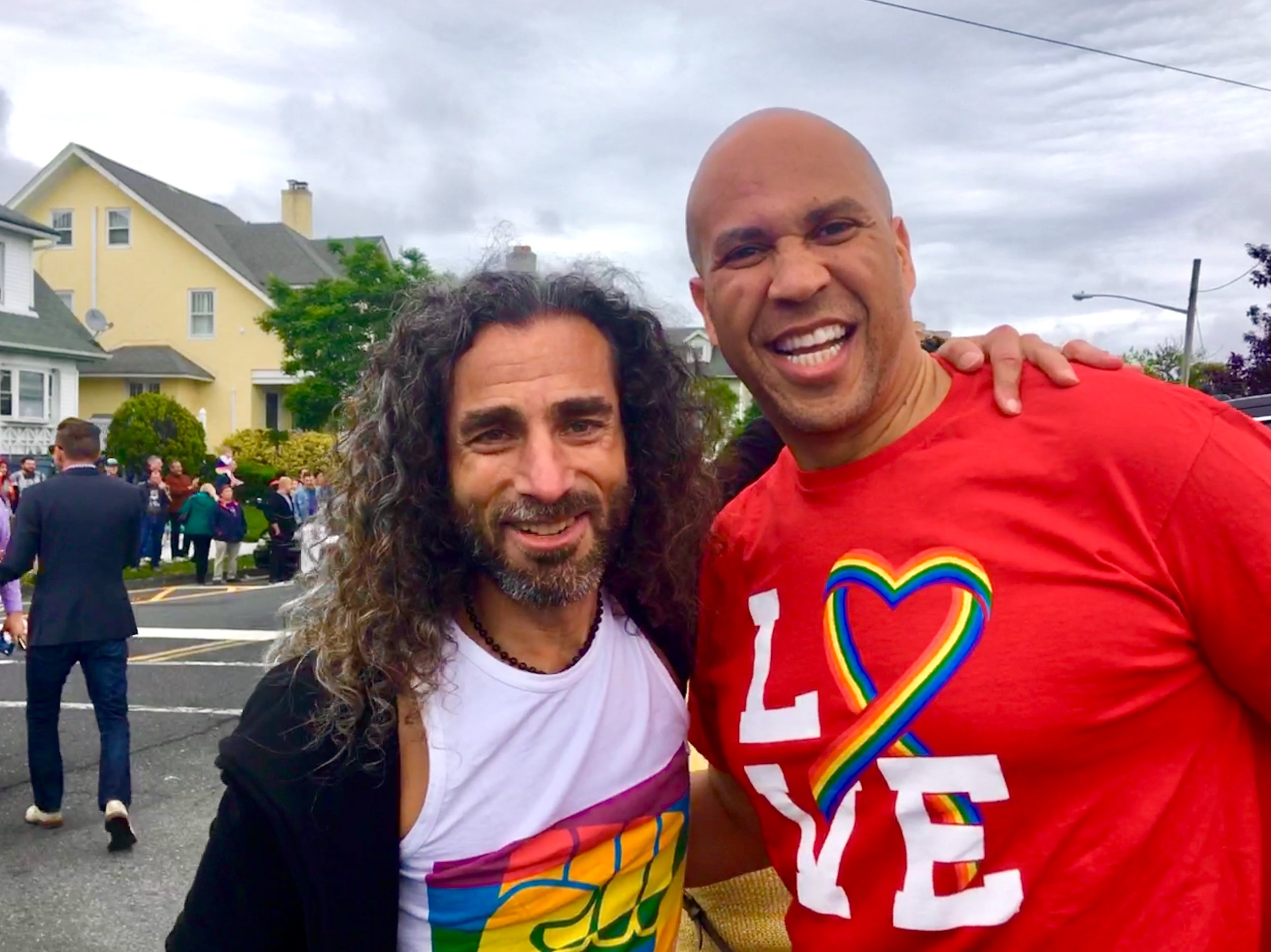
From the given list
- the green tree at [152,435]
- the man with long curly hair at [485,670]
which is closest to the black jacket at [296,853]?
the man with long curly hair at [485,670]

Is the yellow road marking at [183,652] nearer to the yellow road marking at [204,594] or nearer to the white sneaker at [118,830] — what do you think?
the yellow road marking at [204,594]

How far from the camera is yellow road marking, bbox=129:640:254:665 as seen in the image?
1052cm

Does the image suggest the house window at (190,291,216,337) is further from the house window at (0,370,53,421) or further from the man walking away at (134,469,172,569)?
the man walking away at (134,469,172,569)

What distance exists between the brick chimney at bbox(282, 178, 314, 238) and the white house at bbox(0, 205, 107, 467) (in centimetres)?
1596

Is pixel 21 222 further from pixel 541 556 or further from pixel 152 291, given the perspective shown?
pixel 541 556

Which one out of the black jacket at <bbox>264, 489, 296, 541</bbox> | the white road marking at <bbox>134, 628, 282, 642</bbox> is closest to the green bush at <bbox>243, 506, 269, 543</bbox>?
the black jacket at <bbox>264, 489, 296, 541</bbox>

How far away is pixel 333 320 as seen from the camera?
2650 centimetres

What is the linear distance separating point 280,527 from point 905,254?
16.5 m

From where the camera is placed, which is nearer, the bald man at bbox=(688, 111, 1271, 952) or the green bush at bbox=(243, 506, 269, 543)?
the bald man at bbox=(688, 111, 1271, 952)

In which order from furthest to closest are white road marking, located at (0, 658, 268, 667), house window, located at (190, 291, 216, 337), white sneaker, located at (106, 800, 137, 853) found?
house window, located at (190, 291, 216, 337) → white road marking, located at (0, 658, 268, 667) → white sneaker, located at (106, 800, 137, 853)

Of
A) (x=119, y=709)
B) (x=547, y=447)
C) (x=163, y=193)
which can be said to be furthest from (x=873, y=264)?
(x=163, y=193)

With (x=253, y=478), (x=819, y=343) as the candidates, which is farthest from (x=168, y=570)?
(x=819, y=343)

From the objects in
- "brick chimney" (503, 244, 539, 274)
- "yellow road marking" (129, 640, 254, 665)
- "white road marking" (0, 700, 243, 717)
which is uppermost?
"brick chimney" (503, 244, 539, 274)

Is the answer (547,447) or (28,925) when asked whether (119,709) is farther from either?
(547,447)
